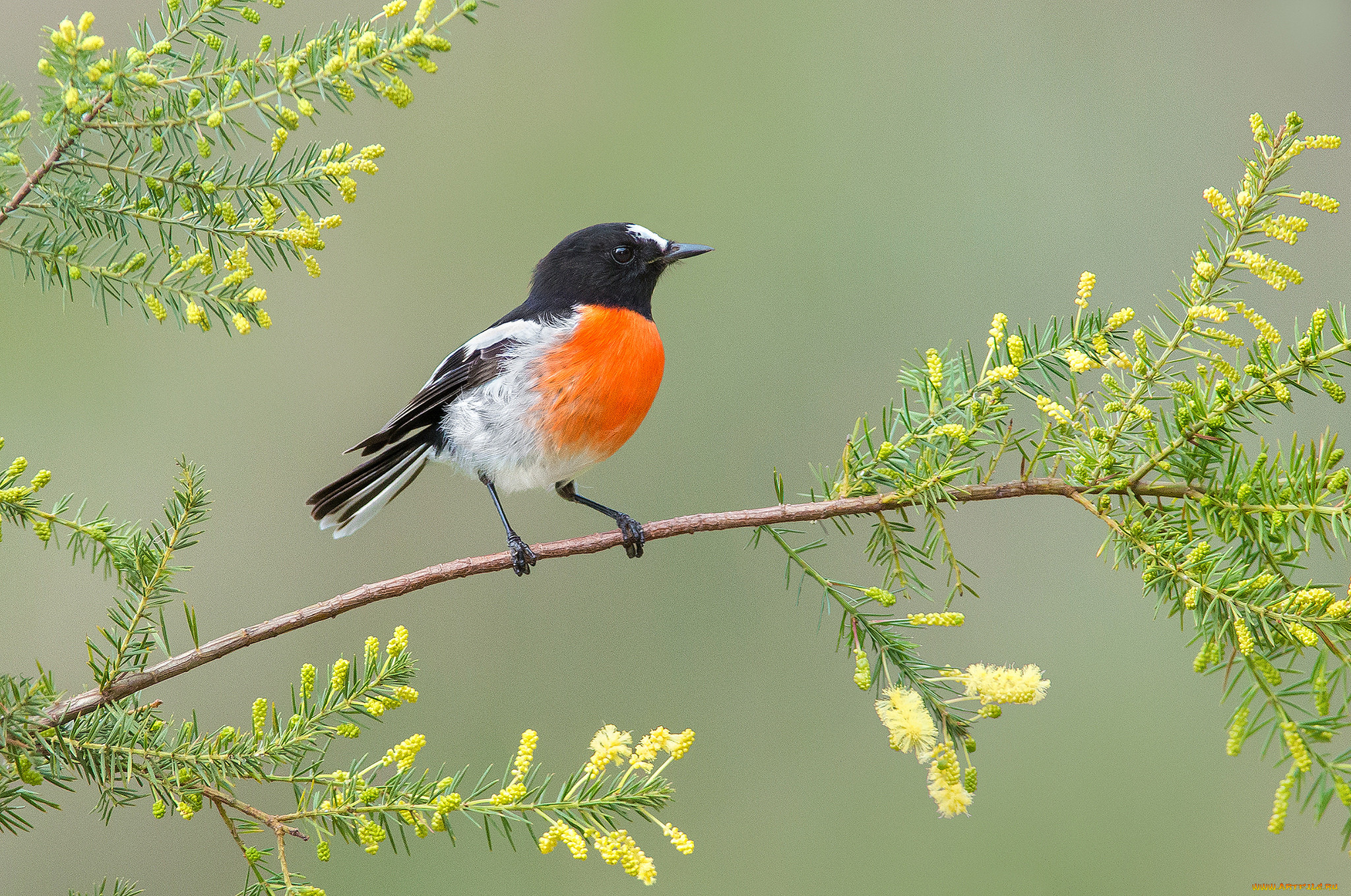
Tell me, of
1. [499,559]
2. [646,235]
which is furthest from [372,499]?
[499,559]

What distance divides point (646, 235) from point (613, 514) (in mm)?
653

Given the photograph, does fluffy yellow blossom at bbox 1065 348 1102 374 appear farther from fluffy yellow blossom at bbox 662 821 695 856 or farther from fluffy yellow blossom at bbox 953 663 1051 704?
fluffy yellow blossom at bbox 662 821 695 856

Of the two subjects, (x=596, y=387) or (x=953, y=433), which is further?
(x=596, y=387)

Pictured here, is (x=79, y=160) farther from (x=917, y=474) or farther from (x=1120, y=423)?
(x=1120, y=423)

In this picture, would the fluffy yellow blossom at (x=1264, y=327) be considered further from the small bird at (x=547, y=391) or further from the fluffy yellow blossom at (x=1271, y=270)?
the small bird at (x=547, y=391)

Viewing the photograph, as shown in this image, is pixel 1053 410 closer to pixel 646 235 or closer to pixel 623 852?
pixel 623 852

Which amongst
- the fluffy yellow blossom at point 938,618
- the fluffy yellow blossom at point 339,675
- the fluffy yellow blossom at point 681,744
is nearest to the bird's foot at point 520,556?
the fluffy yellow blossom at point 339,675

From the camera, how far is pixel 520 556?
1.67 m

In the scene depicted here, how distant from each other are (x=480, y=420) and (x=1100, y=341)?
4.46 feet

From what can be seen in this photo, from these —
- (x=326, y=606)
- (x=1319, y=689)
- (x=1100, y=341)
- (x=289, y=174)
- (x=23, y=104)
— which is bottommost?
(x=1319, y=689)

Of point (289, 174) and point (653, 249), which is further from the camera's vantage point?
point (653, 249)

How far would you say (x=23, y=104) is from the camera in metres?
1.02

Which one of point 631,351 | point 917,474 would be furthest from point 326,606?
point 631,351

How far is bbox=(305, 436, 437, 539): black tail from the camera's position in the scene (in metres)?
2.15
